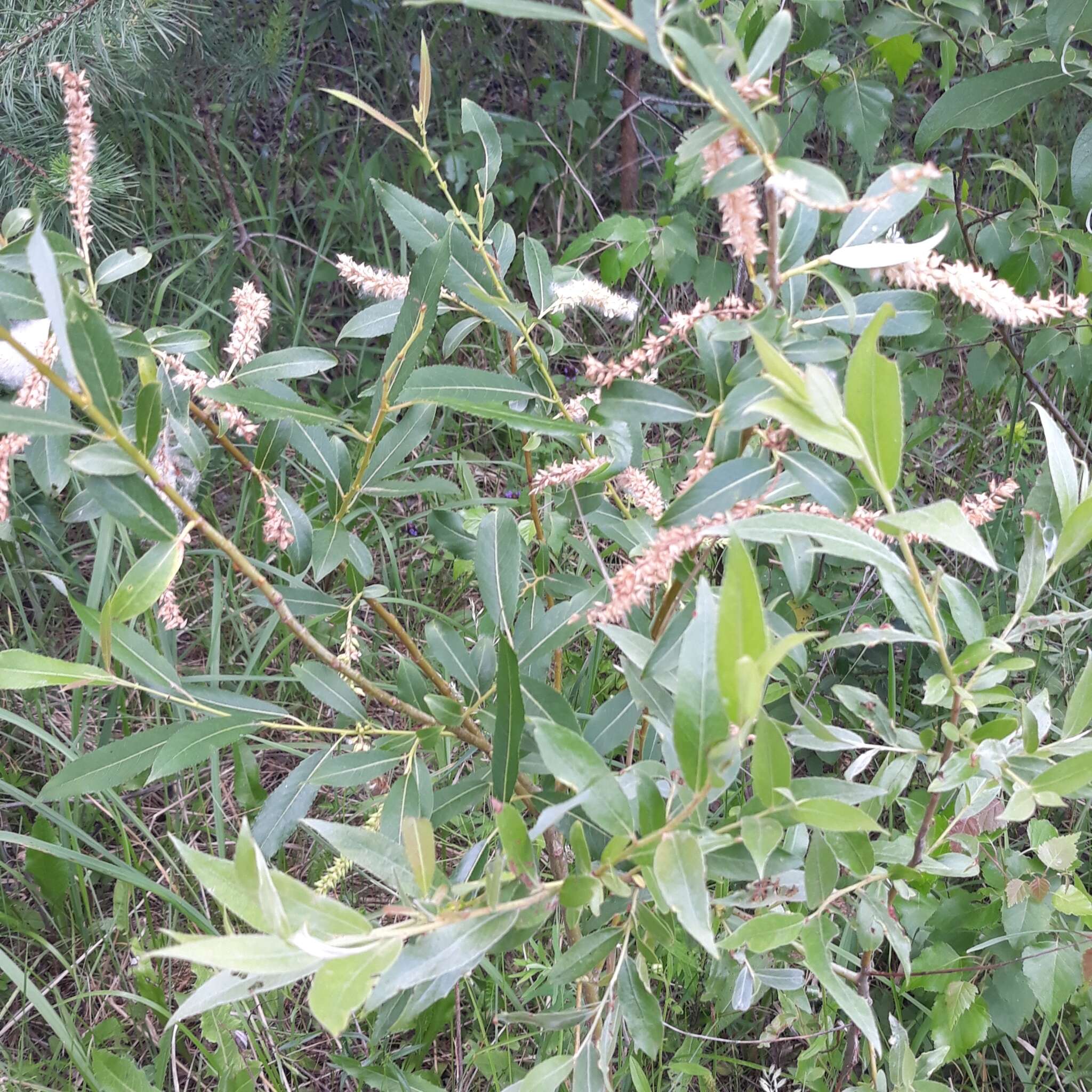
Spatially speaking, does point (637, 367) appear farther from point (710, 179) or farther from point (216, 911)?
point (216, 911)

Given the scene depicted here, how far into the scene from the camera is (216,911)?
1.43 m

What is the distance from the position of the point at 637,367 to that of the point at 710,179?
184 millimetres

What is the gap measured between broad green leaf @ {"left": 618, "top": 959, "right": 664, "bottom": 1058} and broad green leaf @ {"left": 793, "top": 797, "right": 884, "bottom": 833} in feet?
0.98

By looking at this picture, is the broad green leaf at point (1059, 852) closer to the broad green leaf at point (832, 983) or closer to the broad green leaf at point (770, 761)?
the broad green leaf at point (832, 983)

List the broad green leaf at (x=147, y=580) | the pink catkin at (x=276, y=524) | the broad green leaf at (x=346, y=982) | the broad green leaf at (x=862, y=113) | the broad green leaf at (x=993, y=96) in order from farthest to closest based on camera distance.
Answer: the broad green leaf at (x=862, y=113), the broad green leaf at (x=993, y=96), the pink catkin at (x=276, y=524), the broad green leaf at (x=147, y=580), the broad green leaf at (x=346, y=982)

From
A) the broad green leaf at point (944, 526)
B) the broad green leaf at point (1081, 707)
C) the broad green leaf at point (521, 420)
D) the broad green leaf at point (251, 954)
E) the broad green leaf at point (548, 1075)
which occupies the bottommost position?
the broad green leaf at point (548, 1075)

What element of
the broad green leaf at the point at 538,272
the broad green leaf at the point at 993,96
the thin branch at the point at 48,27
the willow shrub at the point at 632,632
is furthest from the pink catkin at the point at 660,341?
the thin branch at the point at 48,27

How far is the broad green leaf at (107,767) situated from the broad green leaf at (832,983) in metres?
0.54

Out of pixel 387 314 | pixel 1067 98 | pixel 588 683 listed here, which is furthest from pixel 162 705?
pixel 1067 98

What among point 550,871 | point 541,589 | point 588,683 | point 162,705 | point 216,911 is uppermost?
point 541,589

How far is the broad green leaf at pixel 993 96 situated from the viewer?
119 centimetres

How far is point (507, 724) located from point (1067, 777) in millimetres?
359

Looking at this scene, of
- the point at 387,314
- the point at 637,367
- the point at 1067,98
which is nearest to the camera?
the point at 637,367

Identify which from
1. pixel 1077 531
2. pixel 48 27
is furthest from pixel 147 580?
pixel 48 27
